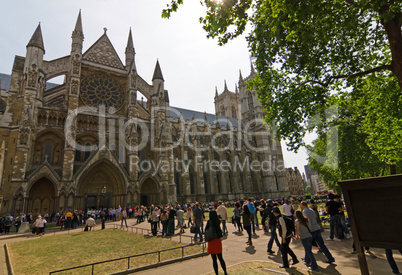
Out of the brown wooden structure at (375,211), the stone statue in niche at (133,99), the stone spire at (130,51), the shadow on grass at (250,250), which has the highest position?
the stone spire at (130,51)

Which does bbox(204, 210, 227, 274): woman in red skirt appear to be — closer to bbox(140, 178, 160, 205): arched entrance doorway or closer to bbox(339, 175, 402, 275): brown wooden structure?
bbox(339, 175, 402, 275): brown wooden structure

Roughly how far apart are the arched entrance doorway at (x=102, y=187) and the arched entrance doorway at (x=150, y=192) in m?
3.57

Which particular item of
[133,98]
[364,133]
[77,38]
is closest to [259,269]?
[364,133]

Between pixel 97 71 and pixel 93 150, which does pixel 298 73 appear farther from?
pixel 97 71

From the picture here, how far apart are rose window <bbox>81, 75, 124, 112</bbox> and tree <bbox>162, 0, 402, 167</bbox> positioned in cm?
2118

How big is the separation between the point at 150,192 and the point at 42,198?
11.0 meters

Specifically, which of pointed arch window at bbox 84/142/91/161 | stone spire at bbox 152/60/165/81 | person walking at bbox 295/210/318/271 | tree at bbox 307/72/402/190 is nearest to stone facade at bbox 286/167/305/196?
tree at bbox 307/72/402/190

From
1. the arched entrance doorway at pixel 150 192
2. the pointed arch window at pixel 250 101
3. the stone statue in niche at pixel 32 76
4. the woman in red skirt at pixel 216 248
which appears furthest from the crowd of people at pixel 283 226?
the pointed arch window at pixel 250 101

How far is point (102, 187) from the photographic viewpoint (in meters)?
24.8

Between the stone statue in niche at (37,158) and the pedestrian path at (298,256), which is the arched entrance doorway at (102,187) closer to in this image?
the stone statue in niche at (37,158)

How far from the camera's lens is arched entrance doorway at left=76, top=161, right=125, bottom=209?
24.0 meters

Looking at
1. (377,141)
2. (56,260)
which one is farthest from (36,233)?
(377,141)

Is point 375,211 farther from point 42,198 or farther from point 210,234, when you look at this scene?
point 42,198

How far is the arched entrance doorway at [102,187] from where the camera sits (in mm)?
23953
